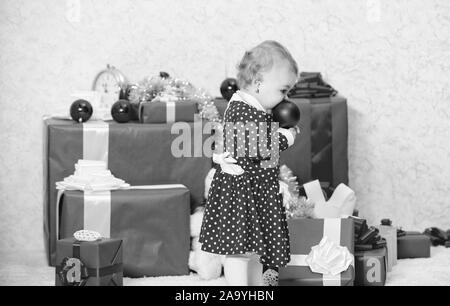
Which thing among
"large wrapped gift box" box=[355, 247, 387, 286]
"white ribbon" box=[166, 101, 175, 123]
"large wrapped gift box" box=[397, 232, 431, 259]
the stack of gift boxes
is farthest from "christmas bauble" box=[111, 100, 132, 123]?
"large wrapped gift box" box=[397, 232, 431, 259]

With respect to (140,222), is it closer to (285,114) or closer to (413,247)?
(285,114)

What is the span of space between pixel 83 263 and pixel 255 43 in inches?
62.2

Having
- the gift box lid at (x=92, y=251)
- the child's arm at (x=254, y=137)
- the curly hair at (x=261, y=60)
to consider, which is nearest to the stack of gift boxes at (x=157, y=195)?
the gift box lid at (x=92, y=251)

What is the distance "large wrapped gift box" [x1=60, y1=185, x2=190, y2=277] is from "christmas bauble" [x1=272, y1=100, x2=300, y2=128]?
2.15ft

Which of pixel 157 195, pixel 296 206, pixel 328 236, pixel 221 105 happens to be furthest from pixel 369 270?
pixel 221 105

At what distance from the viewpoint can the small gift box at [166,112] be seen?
3.16m

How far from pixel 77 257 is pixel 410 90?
1.97m

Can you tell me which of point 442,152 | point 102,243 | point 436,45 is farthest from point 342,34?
point 102,243

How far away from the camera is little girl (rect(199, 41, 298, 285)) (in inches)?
94.5

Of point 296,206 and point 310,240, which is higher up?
point 296,206

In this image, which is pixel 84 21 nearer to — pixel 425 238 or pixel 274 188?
pixel 274 188

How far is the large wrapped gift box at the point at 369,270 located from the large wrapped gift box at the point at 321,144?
0.68m

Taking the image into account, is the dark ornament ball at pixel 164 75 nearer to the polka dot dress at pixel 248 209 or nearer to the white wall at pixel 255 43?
the white wall at pixel 255 43

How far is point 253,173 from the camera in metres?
2.44
